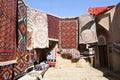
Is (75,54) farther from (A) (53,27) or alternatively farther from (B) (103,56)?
(A) (53,27)

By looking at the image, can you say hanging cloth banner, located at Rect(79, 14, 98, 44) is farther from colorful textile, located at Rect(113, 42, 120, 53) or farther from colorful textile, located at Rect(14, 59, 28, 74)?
colorful textile, located at Rect(14, 59, 28, 74)

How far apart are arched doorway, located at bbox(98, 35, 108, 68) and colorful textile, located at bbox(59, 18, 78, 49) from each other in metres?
1.44

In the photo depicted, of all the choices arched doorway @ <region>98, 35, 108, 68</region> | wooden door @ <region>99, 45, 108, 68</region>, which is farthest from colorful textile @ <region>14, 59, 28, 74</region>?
wooden door @ <region>99, 45, 108, 68</region>

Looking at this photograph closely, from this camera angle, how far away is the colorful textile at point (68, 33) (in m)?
9.57

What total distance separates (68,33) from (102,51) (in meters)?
2.31

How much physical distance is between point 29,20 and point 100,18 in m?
4.12

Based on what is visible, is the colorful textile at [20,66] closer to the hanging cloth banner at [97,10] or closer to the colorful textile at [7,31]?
the colorful textile at [7,31]

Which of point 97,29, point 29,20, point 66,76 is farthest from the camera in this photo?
point 97,29

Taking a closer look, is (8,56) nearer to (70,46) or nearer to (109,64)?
(70,46)

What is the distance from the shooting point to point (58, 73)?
7941 millimetres

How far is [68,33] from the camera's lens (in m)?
9.65

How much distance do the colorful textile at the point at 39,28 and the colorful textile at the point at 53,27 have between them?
0.45 metres

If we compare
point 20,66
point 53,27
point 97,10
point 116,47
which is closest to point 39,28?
point 53,27

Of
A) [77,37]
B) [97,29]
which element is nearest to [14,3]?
[77,37]
